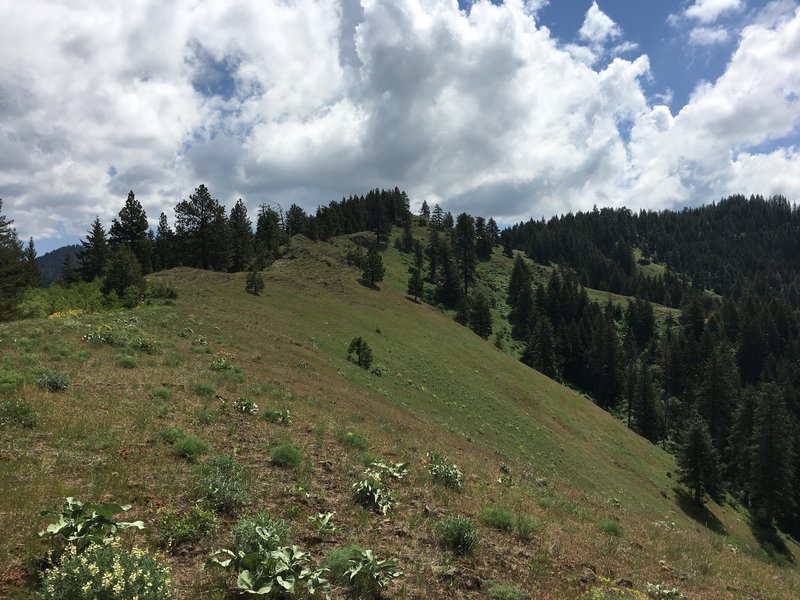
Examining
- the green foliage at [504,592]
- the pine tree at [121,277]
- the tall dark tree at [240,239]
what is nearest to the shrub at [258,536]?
the green foliage at [504,592]

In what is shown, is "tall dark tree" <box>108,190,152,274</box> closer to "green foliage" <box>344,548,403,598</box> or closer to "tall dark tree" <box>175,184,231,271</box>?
"tall dark tree" <box>175,184,231,271</box>

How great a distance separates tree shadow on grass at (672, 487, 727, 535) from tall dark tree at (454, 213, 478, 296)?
75.6 meters

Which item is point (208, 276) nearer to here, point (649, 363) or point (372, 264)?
point (372, 264)

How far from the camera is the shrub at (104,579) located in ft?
15.6

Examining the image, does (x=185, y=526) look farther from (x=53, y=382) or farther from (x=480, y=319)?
(x=480, y=319)

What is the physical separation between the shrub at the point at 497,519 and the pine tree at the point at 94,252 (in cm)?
7611

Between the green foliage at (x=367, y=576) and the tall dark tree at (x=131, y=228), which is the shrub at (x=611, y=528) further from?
the tall dark tree at (x=131, y=228)

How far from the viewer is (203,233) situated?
69625mm

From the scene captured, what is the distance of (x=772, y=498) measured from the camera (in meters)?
58.0

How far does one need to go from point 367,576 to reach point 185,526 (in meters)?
3.10

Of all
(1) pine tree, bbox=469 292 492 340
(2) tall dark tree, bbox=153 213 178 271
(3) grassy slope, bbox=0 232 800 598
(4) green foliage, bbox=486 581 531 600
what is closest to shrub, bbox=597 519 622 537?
(3) grassy slope, bbox=0 232 800 598

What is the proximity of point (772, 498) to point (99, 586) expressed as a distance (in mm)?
75933

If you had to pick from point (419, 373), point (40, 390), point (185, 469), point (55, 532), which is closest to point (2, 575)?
point (55, 532)

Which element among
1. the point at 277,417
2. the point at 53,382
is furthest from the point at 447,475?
the point at 53,382
